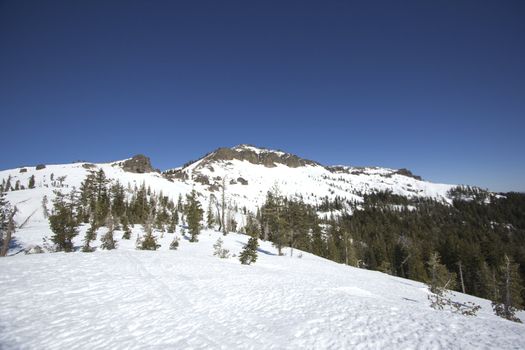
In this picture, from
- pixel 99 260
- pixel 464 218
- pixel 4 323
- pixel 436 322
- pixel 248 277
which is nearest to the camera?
pixel 4 323

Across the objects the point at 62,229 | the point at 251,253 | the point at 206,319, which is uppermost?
the point at 62,229

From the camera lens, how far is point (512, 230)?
526ft

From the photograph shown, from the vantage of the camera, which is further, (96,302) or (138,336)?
(96,302)

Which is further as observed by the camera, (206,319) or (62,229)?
(62,229)

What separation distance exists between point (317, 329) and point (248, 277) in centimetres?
968

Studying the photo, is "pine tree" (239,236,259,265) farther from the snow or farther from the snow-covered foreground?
the snow-covered foreground

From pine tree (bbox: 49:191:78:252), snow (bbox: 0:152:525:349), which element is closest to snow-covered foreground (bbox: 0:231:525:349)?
snow (bbox: 0:152:525:349)

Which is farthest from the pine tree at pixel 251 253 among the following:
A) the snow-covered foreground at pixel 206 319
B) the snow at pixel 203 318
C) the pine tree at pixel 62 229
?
the pine tree at pixel 62 229

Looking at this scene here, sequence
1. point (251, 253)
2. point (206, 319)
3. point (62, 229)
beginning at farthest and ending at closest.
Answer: point (62, 229) → point (251, 253) → point (206, 319)

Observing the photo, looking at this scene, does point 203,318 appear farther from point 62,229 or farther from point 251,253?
point 62,229

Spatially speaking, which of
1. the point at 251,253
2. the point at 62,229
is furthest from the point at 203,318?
the point at 62,229

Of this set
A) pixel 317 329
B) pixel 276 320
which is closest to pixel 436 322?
pixel 317 329

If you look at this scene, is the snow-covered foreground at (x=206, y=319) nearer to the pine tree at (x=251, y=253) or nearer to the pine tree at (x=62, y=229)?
the pine tree at (x=251, y=253)

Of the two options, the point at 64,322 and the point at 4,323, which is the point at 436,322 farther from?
the point at 4,323
